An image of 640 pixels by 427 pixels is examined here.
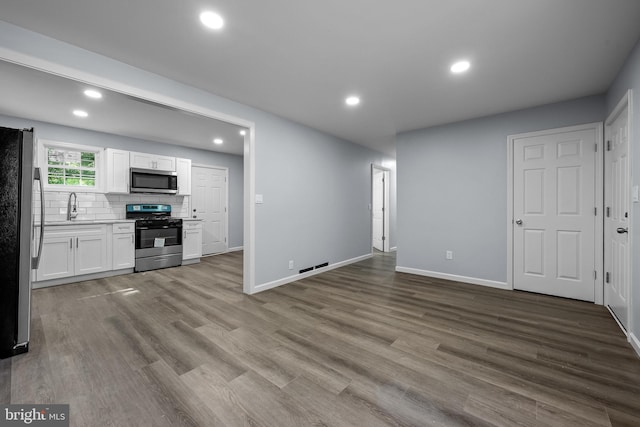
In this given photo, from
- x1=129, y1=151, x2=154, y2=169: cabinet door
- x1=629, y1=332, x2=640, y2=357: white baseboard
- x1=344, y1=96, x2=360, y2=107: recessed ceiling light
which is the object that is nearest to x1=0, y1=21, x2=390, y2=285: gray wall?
x1=344, y1=96, x2=360, y2=107: recessed ceiling light

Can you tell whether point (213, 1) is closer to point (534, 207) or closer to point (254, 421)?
point (254, 421)

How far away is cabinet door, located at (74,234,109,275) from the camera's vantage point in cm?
402

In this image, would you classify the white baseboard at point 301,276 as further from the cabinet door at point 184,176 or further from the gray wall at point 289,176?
the cabinet door at point 184,176

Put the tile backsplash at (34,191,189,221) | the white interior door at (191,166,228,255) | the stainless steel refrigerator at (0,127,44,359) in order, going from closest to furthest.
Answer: the stainless steel refrigerator at (0,127,44,359) < the tile backsplash at (34,191,189,221) < the white interior door at (191,166,228,255)

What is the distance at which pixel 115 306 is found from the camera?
3041 millimetres

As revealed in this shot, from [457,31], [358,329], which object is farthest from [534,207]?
[358,329]

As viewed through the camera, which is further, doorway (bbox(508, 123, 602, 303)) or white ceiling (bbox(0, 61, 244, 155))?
doorway (bbox(508, 123, 602, 303))

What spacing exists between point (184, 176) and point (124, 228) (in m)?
1.64

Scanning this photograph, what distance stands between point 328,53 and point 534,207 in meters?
3.33

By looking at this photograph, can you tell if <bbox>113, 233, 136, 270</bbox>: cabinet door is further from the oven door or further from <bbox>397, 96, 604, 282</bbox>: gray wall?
<bbox>397, 96, 604, 282</bbox>: gray wall

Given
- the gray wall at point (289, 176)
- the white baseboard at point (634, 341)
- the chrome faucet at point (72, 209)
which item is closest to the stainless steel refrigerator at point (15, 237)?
the gray wall at point (289, 176)

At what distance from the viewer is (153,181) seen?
514 cm

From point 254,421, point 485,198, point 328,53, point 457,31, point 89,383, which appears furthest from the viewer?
point 485,198

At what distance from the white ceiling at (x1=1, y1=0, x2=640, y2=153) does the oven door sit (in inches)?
123
